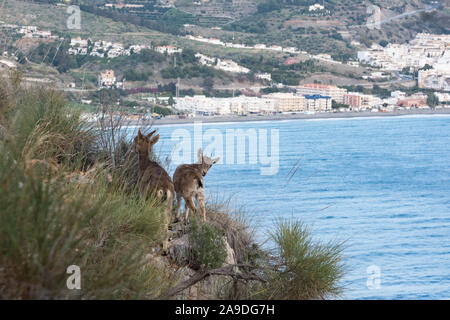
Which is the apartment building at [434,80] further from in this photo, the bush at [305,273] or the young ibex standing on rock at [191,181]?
the bush at [305,273]

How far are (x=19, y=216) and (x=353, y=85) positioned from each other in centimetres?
6525

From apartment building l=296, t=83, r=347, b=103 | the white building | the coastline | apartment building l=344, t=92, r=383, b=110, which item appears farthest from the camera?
apartment building l=344, t=92, r=383, b=110

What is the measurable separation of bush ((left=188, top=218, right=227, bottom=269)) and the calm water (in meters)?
1.26

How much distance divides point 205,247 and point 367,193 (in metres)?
35.0

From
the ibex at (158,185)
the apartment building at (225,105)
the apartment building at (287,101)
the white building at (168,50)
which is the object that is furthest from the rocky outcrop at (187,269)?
the apartment building at (287,101)

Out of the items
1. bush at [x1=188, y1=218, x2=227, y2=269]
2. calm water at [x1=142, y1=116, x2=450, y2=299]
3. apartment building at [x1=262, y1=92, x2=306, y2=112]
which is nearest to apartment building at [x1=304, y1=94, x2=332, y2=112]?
apartment building at [x1=262, y1=92, x2=306, y2=112]

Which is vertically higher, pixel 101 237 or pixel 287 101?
pixel 101 237

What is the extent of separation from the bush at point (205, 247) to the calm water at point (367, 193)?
126 centimetres

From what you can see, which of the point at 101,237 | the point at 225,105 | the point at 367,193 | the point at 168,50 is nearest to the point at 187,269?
the point at 101,237

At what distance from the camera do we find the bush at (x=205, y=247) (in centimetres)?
439

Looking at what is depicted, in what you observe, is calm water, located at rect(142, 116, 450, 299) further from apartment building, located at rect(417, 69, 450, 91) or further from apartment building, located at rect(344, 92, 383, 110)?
apartment building, located at rect(417, 69, 450, 91)

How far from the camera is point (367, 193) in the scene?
125ft

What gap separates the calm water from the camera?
20.9 m

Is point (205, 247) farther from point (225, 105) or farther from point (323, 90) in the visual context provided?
point (323, 90)
